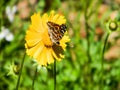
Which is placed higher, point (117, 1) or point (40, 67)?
point (117, 1)

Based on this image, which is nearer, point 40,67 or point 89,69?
point 40,67

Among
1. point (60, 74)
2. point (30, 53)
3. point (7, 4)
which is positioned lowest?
point (60, 74)

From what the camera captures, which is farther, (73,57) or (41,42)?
(73,57)

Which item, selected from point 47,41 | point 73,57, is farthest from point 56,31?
point 73,57

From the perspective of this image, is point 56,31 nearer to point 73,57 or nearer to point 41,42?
point 41,42

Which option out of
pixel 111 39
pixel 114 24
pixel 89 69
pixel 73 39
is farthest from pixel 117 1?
pixel 114 24

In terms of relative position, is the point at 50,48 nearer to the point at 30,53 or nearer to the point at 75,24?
the point at 30,53
